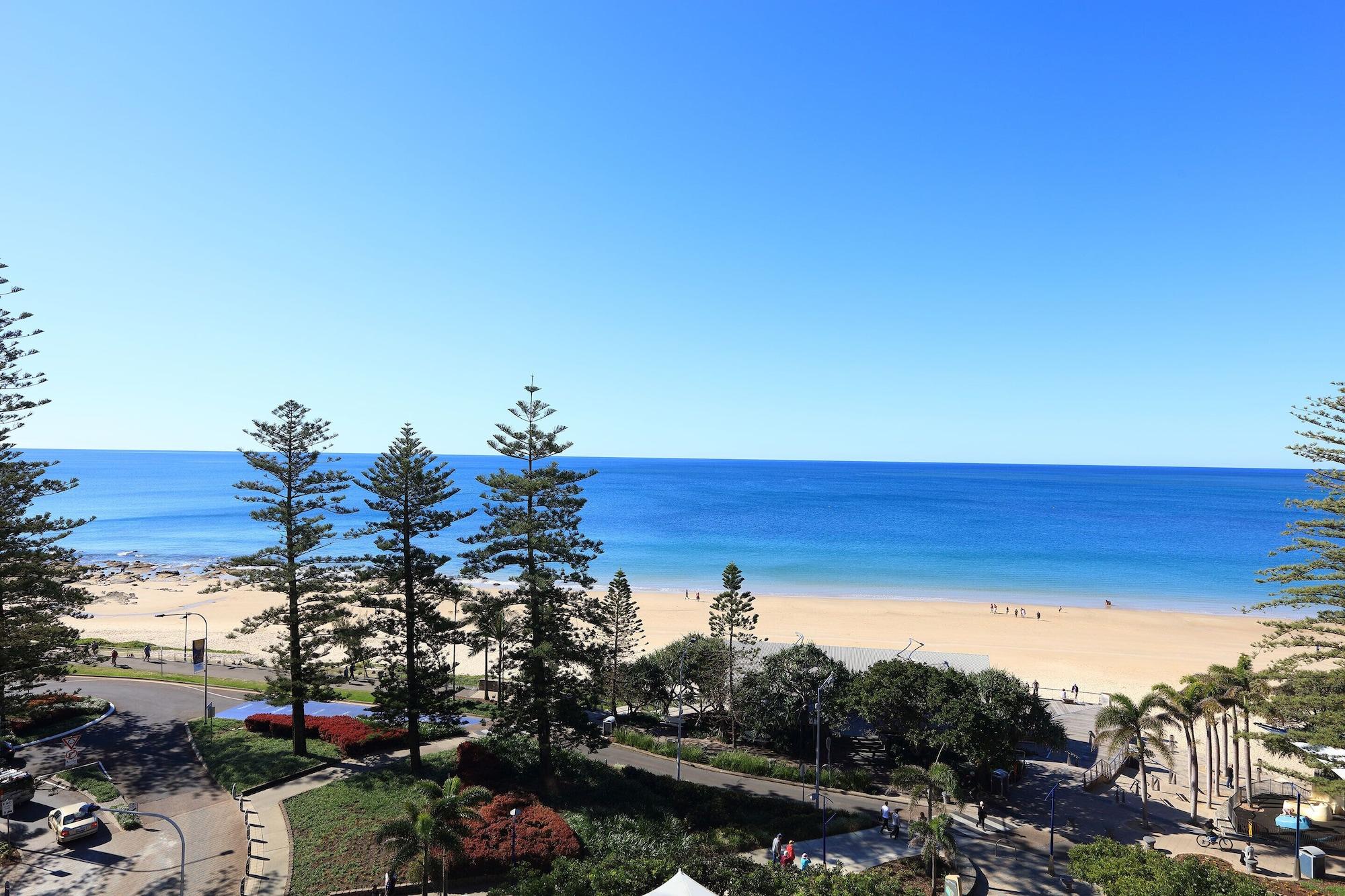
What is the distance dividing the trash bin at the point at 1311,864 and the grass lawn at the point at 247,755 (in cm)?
3110

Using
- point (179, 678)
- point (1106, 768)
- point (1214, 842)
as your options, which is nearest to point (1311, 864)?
point (1214, 842)

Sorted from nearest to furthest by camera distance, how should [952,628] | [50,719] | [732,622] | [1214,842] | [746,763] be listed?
[1214,842] < [746,763] < [50,719] < [732,622] < [952,628]

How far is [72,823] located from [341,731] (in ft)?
26.0

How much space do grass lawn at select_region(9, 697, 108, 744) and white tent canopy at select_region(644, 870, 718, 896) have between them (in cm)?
2703

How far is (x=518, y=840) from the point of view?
1755 cm

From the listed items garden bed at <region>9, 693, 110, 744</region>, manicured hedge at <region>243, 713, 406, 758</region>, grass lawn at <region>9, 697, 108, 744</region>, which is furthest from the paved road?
manicured hedge at <region>243, 713, 406, 758</region>

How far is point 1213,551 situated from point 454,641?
106 m

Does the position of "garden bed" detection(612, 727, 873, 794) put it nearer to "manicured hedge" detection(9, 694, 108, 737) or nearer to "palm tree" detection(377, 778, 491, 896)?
"palm tree" detection(377, 778, 491, 896)

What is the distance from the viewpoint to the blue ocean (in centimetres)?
6838

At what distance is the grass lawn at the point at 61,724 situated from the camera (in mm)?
25500

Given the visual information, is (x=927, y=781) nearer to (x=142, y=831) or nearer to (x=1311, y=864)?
(x=1311, y=864)

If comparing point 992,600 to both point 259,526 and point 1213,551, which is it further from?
point 259,526

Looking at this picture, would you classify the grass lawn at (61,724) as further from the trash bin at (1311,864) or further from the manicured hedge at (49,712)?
the trash bin at (1311,864)

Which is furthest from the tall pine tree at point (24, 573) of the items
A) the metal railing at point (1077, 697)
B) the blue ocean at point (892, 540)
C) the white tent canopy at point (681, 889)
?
the blue ocean at point (892, 540)
